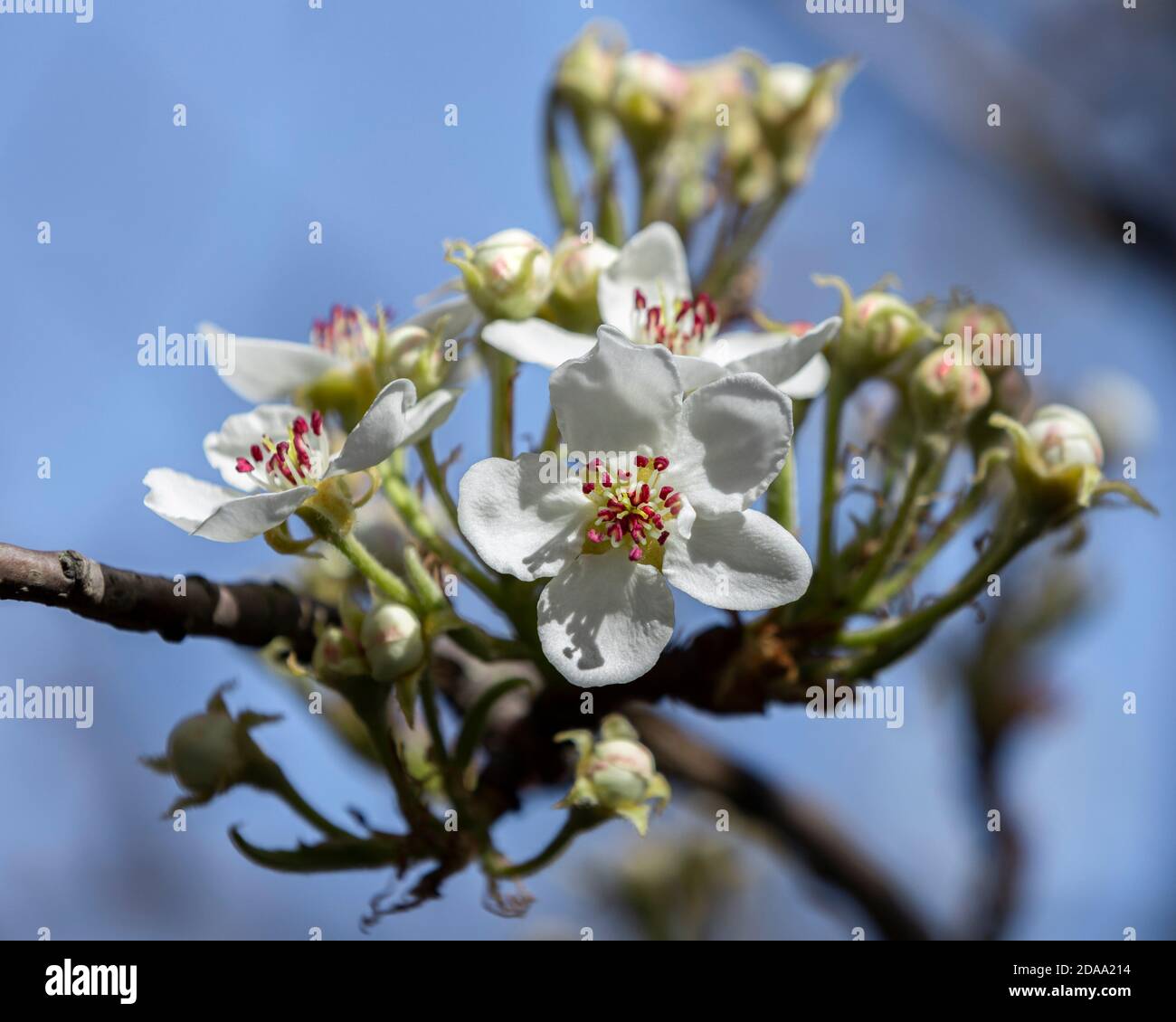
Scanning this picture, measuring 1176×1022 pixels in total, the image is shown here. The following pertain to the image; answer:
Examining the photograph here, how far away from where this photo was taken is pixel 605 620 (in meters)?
2.04

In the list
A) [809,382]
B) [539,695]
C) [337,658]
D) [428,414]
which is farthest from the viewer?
[539,695]

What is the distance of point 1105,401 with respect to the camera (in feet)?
17.1

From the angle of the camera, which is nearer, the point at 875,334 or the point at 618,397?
the point at 618,397

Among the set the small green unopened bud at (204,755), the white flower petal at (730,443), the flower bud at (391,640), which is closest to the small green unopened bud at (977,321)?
the white flower petal at (730,443)

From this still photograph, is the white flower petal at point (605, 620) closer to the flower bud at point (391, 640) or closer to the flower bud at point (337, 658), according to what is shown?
the flower bud at point (391, 640)

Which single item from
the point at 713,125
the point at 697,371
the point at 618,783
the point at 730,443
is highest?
the point at 713,125

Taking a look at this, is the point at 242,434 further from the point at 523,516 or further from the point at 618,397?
the point at 618,397

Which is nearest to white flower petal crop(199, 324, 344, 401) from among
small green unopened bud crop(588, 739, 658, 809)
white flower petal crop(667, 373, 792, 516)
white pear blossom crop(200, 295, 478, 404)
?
white pear blossom crop(200, 295, 478, 404)

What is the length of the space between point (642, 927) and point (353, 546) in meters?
2.95

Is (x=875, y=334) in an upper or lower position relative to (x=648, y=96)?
lower

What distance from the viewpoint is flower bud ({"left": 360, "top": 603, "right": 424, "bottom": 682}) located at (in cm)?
212

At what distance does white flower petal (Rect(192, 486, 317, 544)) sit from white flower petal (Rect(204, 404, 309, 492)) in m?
0.38

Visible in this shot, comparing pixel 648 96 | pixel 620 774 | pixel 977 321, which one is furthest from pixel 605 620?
pixel 648 96

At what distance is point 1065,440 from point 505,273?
1086 mm
